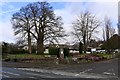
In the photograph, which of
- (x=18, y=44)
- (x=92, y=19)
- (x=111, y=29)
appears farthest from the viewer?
(x=111, y=29)

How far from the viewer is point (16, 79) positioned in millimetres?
17516

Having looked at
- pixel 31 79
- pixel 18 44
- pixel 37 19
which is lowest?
pixel 31 79

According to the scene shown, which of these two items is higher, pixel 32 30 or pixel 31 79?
pixel 32 30

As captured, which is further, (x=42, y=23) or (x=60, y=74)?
(x=42, y=23)

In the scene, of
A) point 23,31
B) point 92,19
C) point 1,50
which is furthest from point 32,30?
point 92,19

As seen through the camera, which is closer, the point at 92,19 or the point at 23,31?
the point at 23,31

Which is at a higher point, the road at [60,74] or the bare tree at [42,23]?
the bare tree at [42,23]

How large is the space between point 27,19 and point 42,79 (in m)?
48.6

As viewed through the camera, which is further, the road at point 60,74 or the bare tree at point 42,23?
the bare tree at point 42,23

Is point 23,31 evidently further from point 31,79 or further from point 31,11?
point 31,79

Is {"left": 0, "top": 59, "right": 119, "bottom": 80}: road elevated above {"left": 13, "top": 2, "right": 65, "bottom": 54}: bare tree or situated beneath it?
situated beneath

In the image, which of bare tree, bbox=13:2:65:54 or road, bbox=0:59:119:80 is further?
bare tree, bbox=13:2:65:54

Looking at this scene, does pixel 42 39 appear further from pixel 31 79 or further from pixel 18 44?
pixel 31 79

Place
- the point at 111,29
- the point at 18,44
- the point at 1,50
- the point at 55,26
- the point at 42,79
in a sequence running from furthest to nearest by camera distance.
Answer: the point at 111,29, the point at 18,44, the point at 55,26, the point at 1,50, the point at 42,79
